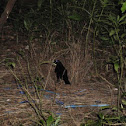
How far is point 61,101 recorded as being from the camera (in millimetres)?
2525

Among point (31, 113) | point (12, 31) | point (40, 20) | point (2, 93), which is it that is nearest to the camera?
point (31, 113)

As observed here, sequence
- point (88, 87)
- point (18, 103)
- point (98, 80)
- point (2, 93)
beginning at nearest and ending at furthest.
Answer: point (18, 103) < point (2, 93) < point (88, 87) < point (98, 80)

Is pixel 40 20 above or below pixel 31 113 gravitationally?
above

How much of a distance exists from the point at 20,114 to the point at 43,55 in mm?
1027

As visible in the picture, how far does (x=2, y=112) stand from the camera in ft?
7.46

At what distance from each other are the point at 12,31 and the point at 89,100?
3.02 meters

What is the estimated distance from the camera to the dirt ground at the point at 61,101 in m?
2.17

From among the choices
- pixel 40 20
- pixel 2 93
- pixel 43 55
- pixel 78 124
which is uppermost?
pixel 40 20

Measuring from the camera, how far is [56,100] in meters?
2.55

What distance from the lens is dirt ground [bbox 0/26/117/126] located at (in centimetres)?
217

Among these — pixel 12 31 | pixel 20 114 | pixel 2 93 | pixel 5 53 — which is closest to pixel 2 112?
pixel 20 114

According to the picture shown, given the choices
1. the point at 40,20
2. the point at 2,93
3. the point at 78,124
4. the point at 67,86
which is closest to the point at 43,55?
the point at 67,86

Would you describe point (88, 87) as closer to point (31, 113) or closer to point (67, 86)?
point (67, 86)

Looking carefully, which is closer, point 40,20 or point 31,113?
point 31,113
